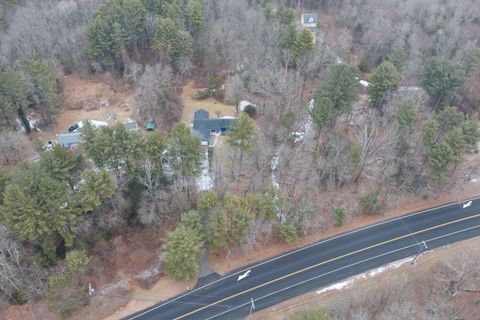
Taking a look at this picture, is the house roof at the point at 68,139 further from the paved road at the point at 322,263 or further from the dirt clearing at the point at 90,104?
the paved road at the point at 322,263

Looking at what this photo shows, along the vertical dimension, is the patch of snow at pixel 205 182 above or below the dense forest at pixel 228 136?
below

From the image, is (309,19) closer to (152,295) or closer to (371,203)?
(371,203)

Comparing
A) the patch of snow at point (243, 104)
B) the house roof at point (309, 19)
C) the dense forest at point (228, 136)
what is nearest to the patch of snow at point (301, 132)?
the dense forest at point (228, 136)

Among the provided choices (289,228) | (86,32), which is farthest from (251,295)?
(86,32)

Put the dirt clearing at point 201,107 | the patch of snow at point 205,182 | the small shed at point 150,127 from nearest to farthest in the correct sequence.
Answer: the patch of snow at point 205,182 → the small shed at point 150,127 → the dirt clearing at point 201,107

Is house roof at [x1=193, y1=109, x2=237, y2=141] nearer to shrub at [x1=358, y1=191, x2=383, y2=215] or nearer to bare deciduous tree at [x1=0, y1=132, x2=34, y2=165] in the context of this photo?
shrub at [x1=358, y1=191, x2=383, y2=215]

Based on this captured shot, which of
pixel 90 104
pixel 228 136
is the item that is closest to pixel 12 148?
pixel 90 104
